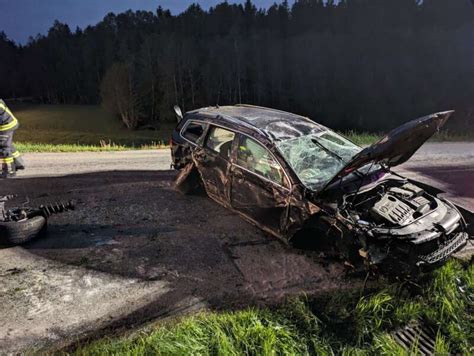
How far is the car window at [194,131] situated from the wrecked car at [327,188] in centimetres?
3

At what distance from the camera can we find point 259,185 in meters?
5.01

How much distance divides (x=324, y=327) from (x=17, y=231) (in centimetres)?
403

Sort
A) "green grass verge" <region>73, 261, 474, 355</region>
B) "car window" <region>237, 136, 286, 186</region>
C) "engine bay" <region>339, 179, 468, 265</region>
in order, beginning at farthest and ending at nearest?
1. "car window" <region>237, 136, 286, 186</region>
2. "engine bay" <region>339, 179, 468, 265</region>
3. "green grass verge" <region>73, 261, 474, 355</region>

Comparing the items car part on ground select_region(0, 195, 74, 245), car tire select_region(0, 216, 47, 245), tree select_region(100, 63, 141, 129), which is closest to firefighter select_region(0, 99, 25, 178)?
car part on ground select_region(0, 195, 74, 245)

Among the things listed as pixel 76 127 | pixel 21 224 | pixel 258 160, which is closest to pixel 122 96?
pixel 76 127

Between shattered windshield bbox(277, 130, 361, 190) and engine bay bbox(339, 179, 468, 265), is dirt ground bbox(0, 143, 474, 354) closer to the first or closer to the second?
engine bay bbox(339, 179, 468, 265)

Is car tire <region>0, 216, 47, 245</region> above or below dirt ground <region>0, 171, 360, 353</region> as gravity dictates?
above

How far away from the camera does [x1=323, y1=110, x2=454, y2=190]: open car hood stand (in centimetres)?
388

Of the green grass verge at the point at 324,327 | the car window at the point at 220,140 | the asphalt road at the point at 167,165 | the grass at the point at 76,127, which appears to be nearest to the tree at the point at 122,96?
the grass at the point at 76,127

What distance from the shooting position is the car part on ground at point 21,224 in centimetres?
497

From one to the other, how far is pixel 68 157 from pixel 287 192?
7906mm

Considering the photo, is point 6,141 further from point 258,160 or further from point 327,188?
point 327,188

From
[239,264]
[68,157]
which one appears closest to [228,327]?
[239,264]

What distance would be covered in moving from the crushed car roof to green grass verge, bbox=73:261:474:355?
2302 mm
